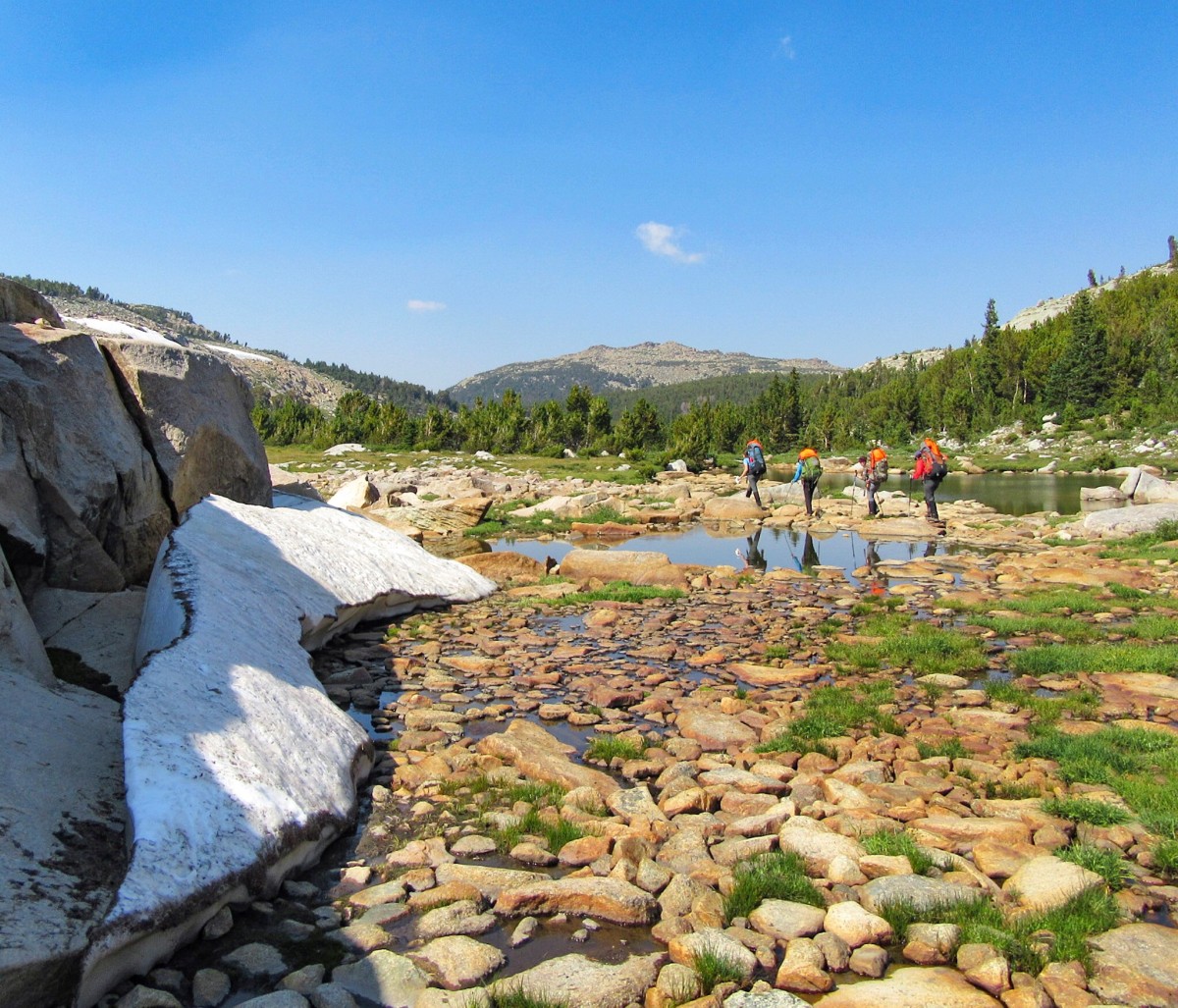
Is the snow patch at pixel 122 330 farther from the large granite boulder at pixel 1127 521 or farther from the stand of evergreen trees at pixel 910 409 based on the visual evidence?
the stand of evergreen trees at pixel 910 409

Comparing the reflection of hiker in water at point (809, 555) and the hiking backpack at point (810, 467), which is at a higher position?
the hiking backpack at point (810, 467)

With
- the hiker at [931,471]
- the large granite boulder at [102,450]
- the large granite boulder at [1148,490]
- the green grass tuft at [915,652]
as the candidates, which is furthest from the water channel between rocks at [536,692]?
the large granite boulder at [1148,490]

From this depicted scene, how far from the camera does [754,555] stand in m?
21.1

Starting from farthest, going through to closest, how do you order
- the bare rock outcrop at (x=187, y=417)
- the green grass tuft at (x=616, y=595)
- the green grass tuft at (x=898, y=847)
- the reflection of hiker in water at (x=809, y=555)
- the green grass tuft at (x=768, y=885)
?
the reflection of hiker in water at (x=809, y=555), the green grass tuft at (x=616, y=595), the bare rock outcrop at (x=187, y=417), the green grass tuft at (x=898, y=847), the green grass tuft at (x=768, y=885)

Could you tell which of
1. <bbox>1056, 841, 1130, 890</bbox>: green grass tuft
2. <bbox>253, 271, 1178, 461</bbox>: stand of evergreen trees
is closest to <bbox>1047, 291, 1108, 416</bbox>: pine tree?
A: <bbox>253, 271, 1178, 461</bbox>: stand of evergreen trees

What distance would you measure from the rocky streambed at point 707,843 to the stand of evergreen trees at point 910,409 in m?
56.1

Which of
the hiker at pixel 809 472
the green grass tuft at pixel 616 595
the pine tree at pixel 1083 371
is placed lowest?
the green grass tuft at pixel 616 595

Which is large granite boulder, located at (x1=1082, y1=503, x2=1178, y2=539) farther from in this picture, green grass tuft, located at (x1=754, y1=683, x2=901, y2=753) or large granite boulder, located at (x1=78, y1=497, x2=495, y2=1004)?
large granite boulder, located at (x1=78, y1=497, x2=495, y2=1004)

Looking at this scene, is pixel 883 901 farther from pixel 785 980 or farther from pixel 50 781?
pixel 50 781

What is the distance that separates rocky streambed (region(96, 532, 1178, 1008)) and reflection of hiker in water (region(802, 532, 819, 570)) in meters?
8.24

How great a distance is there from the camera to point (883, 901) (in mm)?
4574

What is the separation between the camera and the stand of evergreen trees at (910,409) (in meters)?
83.7

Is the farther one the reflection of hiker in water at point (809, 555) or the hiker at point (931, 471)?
the hiker at point (931, 471)

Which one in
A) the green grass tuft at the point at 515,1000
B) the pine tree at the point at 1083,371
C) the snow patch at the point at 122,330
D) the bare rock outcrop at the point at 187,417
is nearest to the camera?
the green grass tuft at the point at 515,1000
